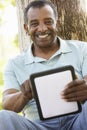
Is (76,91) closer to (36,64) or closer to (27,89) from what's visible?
(27,89)

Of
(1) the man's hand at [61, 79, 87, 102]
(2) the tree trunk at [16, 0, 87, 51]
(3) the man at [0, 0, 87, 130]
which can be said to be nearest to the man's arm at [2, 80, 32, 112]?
(3) the man at [0, 0, 87, 130]

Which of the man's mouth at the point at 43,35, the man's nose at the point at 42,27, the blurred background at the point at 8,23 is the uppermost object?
the man's nose at the point at 42,27

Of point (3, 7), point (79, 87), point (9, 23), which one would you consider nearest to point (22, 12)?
point (79, 87)

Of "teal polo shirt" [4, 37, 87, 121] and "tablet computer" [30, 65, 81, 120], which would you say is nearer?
"tablet computer" [30, 65, 81, 120]

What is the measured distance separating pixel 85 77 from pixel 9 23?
3782 mm

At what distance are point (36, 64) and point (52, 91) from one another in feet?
1.61

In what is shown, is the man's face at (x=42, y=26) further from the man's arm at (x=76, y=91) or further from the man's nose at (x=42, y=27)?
the man's arm at (x=76, y=91)

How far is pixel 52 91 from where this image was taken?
2.37 meters

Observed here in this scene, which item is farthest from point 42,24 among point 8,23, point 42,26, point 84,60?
point 8,23

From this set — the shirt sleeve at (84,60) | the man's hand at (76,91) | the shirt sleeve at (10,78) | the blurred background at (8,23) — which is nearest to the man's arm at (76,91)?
the man's hand at (76,91)

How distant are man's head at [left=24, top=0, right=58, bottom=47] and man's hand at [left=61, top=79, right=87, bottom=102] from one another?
0.55m

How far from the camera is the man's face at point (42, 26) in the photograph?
2.78 metres

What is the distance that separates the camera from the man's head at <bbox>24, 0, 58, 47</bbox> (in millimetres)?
2779

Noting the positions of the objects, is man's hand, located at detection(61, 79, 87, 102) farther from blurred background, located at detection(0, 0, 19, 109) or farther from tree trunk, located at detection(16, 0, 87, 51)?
blurred background, located at detection(0, 0, 19, 109)
